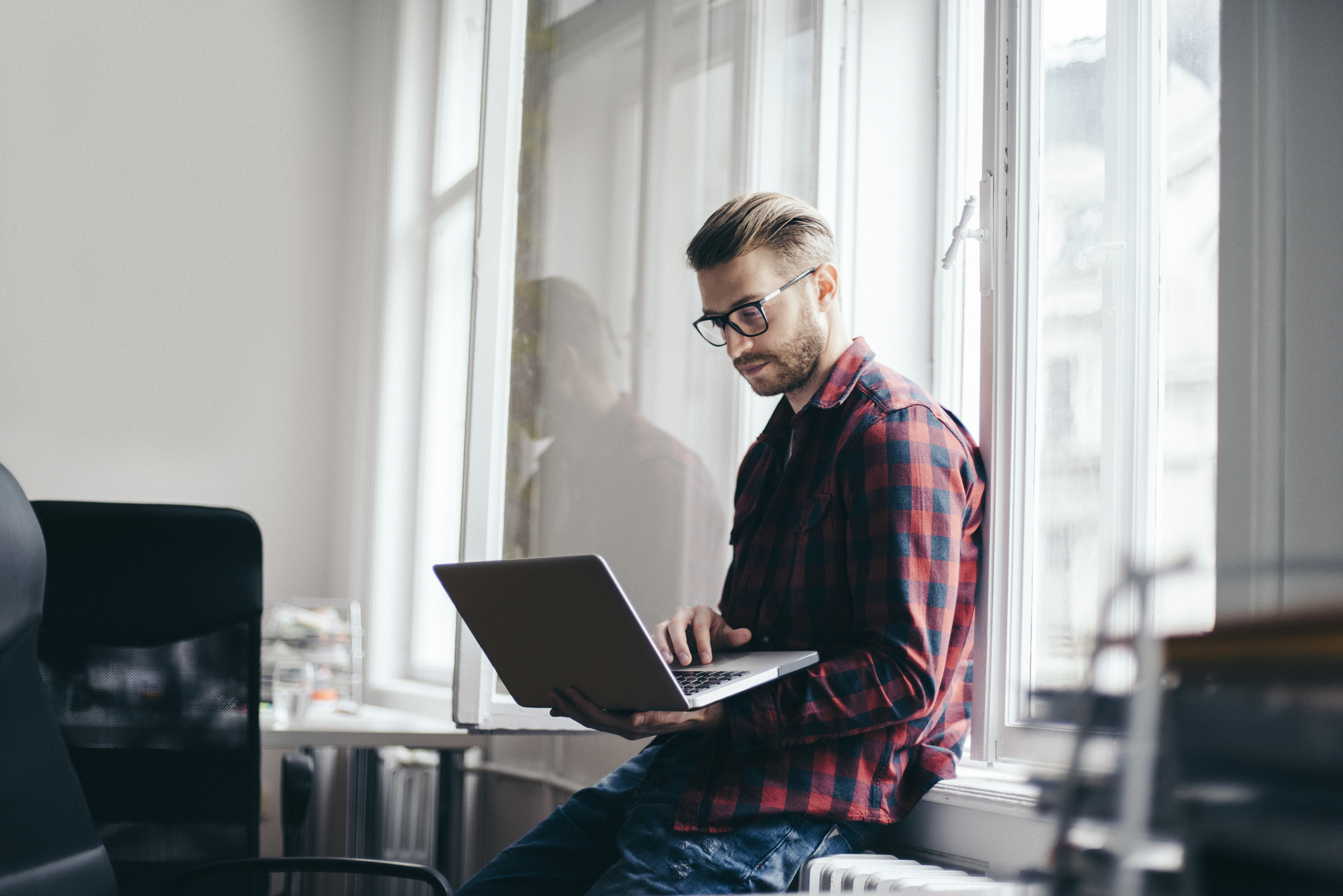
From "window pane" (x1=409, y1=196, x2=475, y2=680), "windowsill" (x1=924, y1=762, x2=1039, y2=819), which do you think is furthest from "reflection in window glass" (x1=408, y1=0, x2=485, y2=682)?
"windowsill" (x1=924, y1=762, x2=1039, y2=819)

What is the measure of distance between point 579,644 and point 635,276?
1093mm

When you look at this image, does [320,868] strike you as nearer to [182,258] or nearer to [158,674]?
[158,674]

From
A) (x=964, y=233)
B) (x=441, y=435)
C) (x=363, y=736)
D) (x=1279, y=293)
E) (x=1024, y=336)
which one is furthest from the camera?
(x=441, y=435)

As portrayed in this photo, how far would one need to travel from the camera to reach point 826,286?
4.92ft

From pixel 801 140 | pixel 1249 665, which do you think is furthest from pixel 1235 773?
pixel 801 140

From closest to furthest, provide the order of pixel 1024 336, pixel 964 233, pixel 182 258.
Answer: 1. pixel 1024 336
2. pixel 964 233
3. pixel 182 258

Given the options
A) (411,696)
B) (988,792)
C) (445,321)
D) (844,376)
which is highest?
(445,321)

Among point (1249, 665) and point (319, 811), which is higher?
point (1249, 665)

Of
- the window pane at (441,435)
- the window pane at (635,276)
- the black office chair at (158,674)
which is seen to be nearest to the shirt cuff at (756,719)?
the window pane at (635,276)

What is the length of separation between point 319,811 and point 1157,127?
97.7 inches

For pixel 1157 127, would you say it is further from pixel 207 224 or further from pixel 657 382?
pixel 207 224

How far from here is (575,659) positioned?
3.95ft

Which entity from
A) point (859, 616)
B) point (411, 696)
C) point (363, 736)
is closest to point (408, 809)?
point (411, 696)

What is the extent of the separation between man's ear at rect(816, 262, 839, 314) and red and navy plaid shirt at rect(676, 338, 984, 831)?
0.38ft
